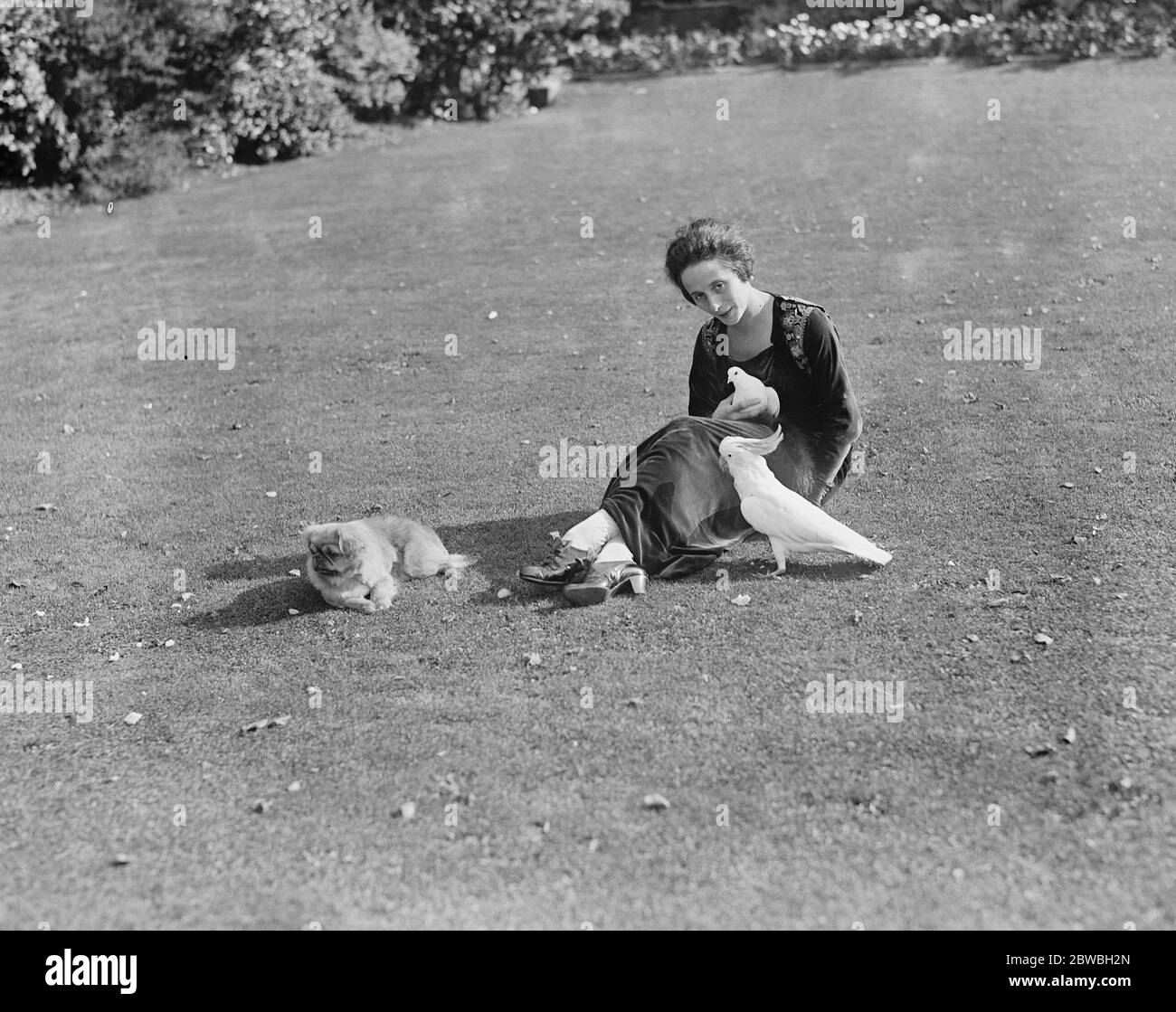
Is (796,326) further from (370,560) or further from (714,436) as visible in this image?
(370,560)

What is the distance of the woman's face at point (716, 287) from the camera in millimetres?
8984

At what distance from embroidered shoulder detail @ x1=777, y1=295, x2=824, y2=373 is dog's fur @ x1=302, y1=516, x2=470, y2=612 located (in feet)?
9.41

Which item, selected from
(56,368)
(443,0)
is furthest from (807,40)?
(56,368)

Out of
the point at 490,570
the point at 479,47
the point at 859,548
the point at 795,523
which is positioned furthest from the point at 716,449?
the point at 479,47

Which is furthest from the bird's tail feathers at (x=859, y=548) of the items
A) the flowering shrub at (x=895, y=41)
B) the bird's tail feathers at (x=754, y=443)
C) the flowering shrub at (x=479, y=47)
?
the flowering shrub at (x=895, y=41)

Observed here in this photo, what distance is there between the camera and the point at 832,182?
68.6ft

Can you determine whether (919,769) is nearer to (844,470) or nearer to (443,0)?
(844,470)

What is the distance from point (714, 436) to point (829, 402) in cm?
91

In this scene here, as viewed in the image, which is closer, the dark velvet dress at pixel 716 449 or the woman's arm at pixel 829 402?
the dark velvet dress at pixel 716 449

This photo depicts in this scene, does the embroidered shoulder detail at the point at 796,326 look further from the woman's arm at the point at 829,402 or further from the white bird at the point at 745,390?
the white bird at the point at 745,390

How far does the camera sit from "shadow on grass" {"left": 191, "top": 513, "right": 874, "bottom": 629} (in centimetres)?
891

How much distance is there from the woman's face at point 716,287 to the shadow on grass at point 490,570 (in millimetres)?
1695

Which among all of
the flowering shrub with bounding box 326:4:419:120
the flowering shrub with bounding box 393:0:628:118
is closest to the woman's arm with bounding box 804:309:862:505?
the flowering shrub with bounding box 326:4:419:120

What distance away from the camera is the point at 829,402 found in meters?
9.27
